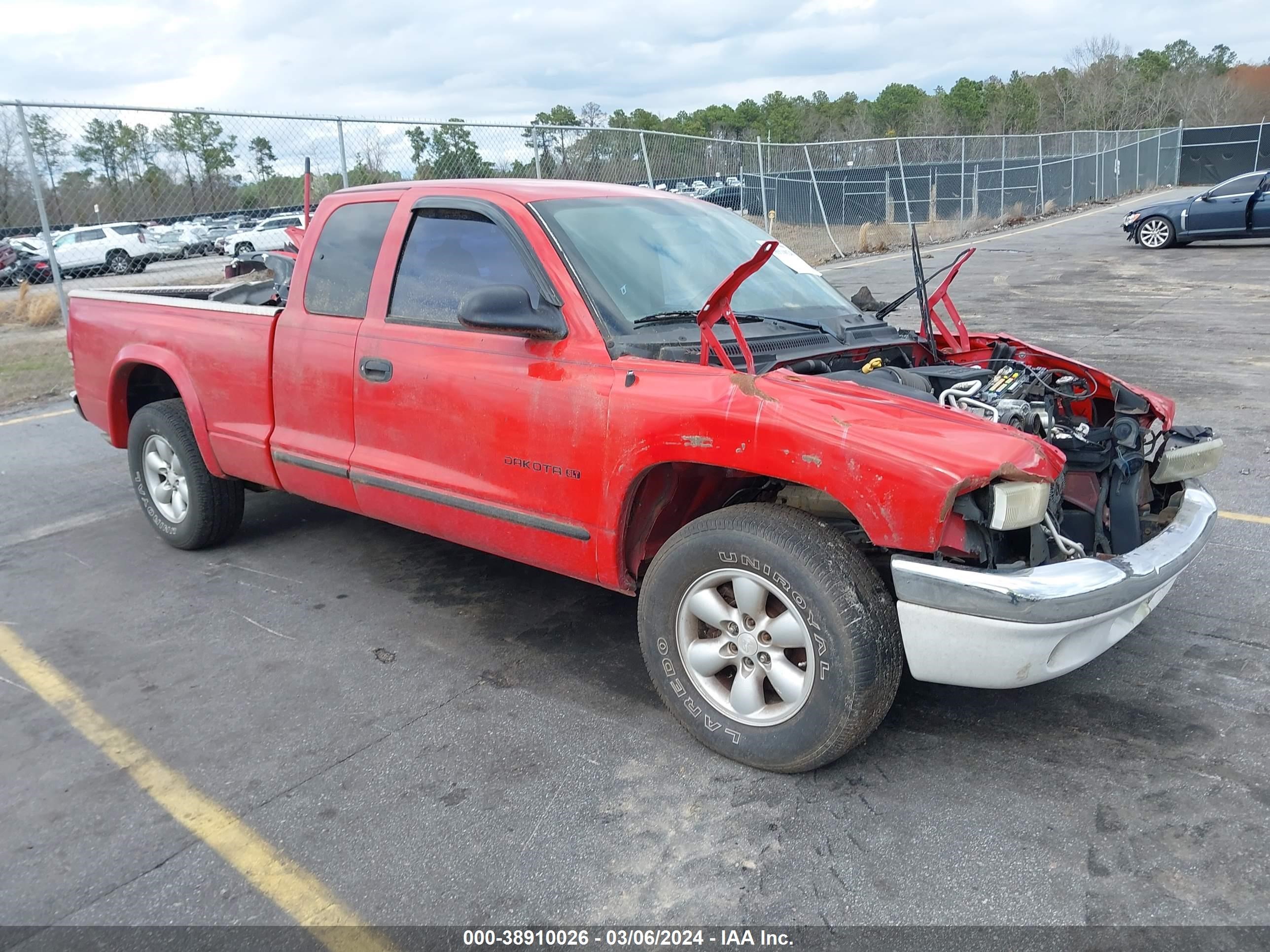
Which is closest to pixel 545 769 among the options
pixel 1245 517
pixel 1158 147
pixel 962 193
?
pixel 1245 517

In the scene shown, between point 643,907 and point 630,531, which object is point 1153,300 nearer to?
point 630,531

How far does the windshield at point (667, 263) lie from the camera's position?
143 inches

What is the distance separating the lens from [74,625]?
4.43 m

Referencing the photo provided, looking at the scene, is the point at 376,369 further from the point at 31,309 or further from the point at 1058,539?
the point at 31,309

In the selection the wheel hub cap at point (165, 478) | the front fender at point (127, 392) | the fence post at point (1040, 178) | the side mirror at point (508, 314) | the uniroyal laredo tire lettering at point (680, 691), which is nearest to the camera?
the uniroyal laredo tire lettering at point (680, 691)

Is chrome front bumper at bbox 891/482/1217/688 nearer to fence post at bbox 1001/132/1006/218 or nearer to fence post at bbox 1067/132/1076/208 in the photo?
fence post at bbox 1001/132/1006/218

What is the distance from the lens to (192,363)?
488 cm

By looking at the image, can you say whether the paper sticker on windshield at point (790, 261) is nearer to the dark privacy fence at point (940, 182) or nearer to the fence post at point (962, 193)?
the dark privacy fence at point (940, 182)

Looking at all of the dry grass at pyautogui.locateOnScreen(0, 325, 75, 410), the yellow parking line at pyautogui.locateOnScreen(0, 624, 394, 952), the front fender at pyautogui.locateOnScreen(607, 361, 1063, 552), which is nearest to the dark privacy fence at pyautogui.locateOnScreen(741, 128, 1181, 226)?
the dry grass at pyautogui.locateOnScreen(0, 325, 75, 410)

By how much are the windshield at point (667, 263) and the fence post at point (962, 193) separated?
22468 mm

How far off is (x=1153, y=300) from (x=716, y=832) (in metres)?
12.2

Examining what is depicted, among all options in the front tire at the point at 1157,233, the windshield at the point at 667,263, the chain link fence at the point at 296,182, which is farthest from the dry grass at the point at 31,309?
the front tire at the point at 1157,233

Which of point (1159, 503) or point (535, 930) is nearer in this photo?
point (535, 930)

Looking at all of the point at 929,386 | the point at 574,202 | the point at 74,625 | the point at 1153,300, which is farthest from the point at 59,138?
the point at 1153,300
